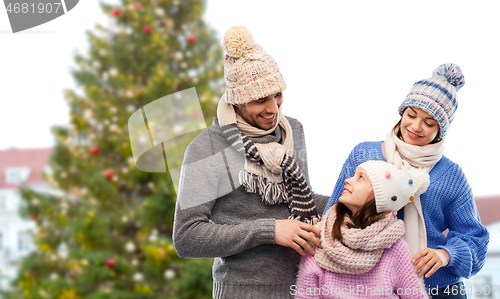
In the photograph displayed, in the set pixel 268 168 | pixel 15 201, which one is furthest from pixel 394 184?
pixel 15 201

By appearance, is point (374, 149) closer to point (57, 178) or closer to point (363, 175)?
point (363, 175)

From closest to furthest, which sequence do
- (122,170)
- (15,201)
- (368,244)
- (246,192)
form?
(368,244) < (246,192) < (122,170) < (15,201)

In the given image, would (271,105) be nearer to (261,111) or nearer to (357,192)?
(261,111)

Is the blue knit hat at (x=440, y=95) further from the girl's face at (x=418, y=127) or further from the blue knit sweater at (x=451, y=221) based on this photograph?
the blue knit sweater at (x=451, y=221)

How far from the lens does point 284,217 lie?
128cm

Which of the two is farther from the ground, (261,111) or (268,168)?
(261,111)

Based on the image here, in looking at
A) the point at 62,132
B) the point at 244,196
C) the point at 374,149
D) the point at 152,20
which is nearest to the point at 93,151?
the point at 62,132

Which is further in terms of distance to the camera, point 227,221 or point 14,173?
point 14,173

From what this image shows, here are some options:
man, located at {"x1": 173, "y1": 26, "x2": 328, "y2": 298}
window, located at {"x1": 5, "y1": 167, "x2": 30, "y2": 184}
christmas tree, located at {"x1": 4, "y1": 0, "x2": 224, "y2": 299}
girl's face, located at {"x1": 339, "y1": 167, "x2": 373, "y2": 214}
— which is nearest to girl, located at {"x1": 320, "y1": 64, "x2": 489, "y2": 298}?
girl's face, located at {"x1": 339, "y1": 167, "x2": 373, "y2": 214}

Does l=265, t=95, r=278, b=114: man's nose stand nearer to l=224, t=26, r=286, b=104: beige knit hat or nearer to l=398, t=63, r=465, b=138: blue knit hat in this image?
Result: l=224, t=26, r=286, b=104: beige knit hat

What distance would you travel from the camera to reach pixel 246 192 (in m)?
1.25

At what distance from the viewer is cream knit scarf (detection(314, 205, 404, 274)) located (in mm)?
1148

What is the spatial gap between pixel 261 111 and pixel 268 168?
15cm

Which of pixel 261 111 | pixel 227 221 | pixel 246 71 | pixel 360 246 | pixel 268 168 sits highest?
pixel 246 71
